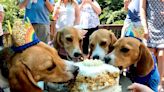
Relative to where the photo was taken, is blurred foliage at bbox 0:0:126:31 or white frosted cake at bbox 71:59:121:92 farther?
blurred foliage at bbox 0:0:126:31

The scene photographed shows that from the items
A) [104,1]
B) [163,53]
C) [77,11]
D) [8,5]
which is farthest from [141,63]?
[104,1]

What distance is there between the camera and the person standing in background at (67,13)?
550cm

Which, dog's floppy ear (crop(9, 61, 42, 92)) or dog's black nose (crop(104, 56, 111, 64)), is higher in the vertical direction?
dog's floppy ear (crop(9, 61, 42, 92))

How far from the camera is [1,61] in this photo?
2.13 meters

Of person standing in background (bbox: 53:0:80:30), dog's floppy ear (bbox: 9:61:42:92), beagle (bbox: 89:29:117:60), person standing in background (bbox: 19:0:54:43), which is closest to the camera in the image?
dog's floppy ear (bbox: 9:61:42:92)

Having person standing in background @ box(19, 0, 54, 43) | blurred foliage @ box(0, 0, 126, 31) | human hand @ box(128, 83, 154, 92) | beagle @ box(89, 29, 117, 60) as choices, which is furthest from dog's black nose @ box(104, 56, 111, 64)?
blurred foliage @ box(0, 0, 126, 31)

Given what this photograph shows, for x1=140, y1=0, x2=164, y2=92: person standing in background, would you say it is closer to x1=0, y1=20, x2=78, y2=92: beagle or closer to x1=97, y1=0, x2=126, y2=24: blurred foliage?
x1=0, y1=20, x2=78, y2=92: beagle

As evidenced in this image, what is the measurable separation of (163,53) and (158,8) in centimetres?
61

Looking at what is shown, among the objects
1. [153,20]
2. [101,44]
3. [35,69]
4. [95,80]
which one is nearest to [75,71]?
[95,80]

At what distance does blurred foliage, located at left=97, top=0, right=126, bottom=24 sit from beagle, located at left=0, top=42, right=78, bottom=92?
6974mm

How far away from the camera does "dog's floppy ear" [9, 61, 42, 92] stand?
1965mm

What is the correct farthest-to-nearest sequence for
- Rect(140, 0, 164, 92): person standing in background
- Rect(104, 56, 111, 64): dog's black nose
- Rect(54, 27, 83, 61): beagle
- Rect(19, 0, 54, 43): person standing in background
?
Rect(19, 0, 54, 43): person standing in background, Rect(140, 0, 164, 92): person standing in background, Rect(54, 27, 83, 61): beagle, Rect(104, 56, 111, 64): dog's black nose

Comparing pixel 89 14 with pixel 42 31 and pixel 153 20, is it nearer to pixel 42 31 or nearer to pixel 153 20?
pixel 42 31

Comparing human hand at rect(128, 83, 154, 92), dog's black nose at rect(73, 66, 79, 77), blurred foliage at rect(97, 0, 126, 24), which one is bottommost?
blurred foliage at rect(97, 0, 126, 24)
